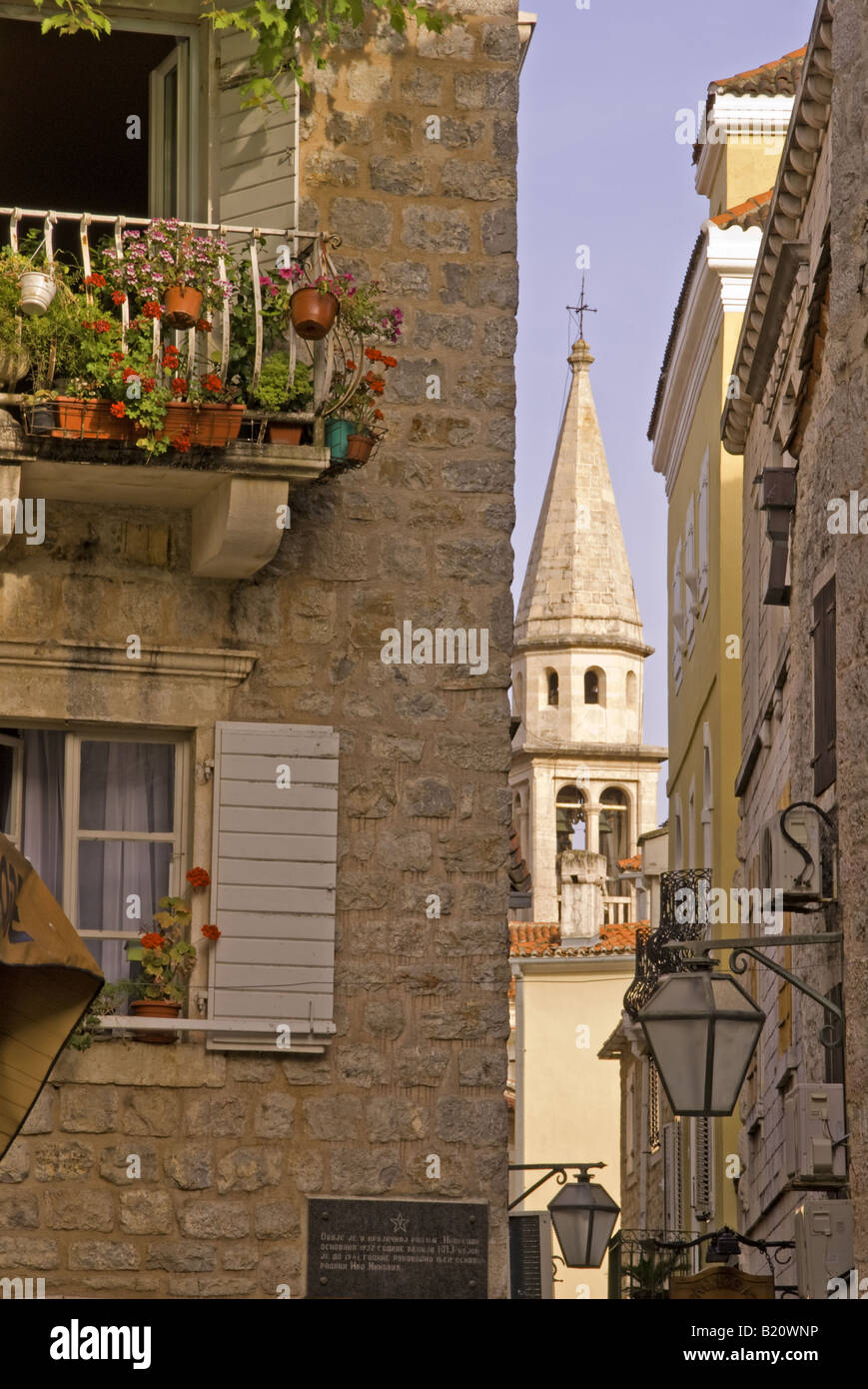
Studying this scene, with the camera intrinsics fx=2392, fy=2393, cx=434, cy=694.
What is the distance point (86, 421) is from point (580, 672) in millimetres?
71424

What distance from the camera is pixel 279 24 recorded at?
1186 cm

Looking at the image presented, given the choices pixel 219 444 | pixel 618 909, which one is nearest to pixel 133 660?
pixel 219 444

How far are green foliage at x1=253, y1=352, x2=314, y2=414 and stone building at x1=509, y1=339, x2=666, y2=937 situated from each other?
65989mm

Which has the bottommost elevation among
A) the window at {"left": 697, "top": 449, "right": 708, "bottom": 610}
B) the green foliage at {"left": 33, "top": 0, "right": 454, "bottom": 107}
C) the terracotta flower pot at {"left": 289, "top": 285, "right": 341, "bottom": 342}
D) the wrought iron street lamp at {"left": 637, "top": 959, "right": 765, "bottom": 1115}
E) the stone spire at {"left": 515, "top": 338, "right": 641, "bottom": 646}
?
the wrought iron street lamp at {"left": 637, "top": 959, "right": 765, "bottom": 1115}

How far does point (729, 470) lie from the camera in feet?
83.7

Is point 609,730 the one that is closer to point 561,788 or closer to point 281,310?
point 561,788

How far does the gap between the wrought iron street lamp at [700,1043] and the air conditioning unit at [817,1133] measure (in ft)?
9.73

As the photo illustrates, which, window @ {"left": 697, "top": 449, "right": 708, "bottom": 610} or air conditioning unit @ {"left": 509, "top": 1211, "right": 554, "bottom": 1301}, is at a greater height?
window @ {"left": 697, "top": 449, "right": 708, "bottom": 610}

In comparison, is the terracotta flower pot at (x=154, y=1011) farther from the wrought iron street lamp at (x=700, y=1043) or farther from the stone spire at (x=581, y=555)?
the stone spire at (x=581, y=555)

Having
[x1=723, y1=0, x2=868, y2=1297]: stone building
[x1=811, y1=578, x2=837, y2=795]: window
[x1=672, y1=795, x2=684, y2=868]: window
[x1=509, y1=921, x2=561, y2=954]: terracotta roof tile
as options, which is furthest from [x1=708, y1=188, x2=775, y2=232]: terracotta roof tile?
[x1=509, y1=921, x2=561, y2=954]: terracotta roof tile

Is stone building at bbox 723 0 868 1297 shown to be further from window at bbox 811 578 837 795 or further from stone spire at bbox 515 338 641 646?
stone spire at bbox 515 338 641 646

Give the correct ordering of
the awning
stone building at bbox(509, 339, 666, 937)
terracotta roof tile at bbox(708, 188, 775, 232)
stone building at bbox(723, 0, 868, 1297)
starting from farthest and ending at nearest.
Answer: stone building at bbox(509, 339, 666, 937) → terracotta roof tile at bbox(708, 188, 775, 232) → stone building at bbox(723, 0, 868, 1297) → the awning

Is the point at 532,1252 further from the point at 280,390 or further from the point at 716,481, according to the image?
the point at 716,481

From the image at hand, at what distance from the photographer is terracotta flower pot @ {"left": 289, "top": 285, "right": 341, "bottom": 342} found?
37.1 feet
